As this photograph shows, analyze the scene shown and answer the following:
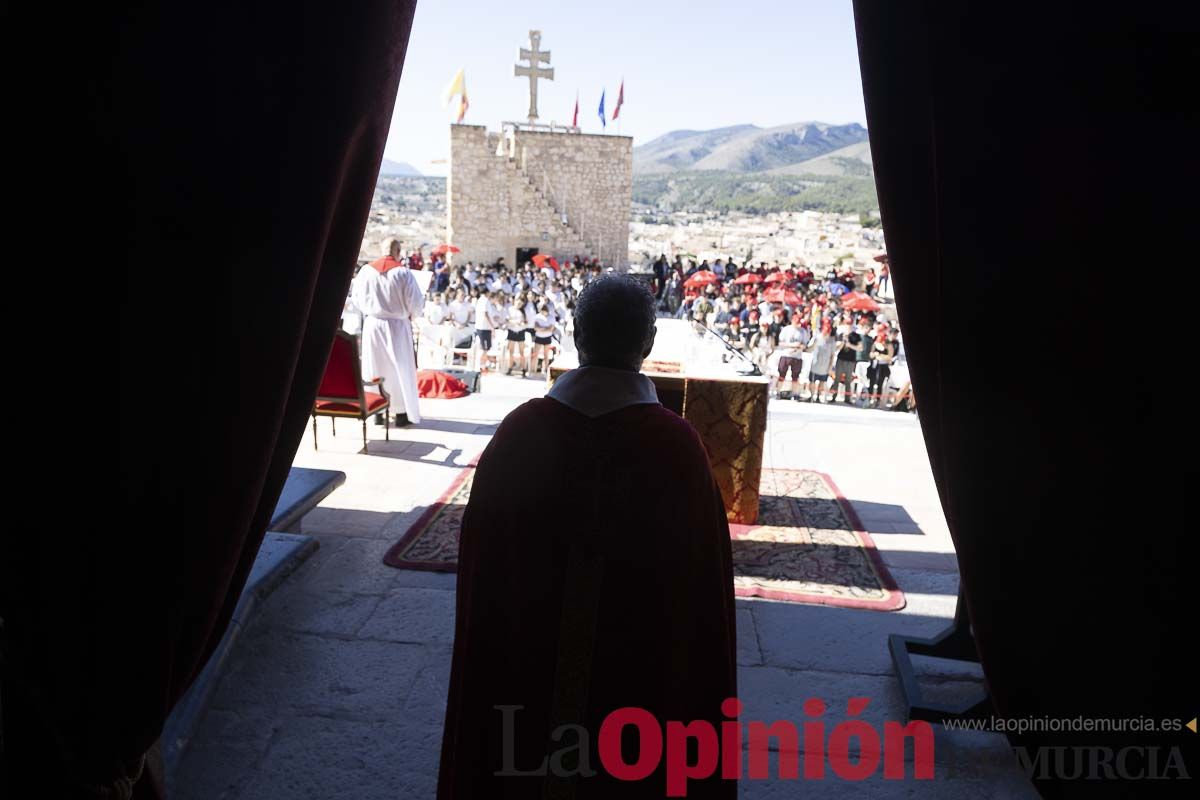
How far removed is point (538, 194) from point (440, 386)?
19.1 m

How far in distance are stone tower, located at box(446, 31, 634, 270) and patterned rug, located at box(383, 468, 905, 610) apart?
70.9 ft

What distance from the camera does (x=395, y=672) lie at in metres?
2.96

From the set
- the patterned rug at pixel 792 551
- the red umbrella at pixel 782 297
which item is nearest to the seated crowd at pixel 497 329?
the red umbrella at pixel 782 297

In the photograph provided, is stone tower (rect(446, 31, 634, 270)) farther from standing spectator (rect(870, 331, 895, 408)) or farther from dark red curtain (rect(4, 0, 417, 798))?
dark red curtain (rect(4, 0, 417, 798))

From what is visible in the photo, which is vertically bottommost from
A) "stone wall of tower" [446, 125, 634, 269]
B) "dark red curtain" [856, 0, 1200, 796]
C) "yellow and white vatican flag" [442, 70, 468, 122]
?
"dark red curtain" [856, 0, 1200, 796]

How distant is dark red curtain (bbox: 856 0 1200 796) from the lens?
4.13 ft

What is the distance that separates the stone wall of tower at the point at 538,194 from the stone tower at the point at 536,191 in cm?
3

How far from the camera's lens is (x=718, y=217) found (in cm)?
9100

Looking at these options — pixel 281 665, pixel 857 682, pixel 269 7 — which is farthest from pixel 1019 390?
pixel 281 665

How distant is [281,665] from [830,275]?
2476 cm

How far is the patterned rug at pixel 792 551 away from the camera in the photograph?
383 cm

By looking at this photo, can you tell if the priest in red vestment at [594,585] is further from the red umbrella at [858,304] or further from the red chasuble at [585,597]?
the red umbrella at [858,304]

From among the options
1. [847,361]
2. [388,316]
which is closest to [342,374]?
[388,316]

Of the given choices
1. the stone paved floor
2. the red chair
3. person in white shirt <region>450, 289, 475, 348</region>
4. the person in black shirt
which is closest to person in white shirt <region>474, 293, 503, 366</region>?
person in white shirt <region>450, 289, 475, 348</region>
